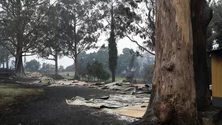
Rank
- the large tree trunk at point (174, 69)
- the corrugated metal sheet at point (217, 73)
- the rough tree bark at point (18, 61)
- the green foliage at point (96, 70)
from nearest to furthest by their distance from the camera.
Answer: the large tree trunk at point (174, 69) < the corrugated metal sheet at point (217, 73) < the rough tree bark at point (18, 61) < the green foliage at point (96, 70)

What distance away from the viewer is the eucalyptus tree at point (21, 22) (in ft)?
84.8

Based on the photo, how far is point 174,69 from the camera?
3.60 metres

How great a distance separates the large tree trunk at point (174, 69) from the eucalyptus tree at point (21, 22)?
24844 mm

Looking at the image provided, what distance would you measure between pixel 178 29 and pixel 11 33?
26.0m

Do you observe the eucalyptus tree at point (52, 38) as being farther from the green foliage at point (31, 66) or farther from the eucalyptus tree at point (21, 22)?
the green foliage at point (31, 66)

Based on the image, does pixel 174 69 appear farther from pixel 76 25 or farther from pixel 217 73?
pixel 76 25

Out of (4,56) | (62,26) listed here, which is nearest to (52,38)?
(62,26)

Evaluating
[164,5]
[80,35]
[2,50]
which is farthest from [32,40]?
[164,5]

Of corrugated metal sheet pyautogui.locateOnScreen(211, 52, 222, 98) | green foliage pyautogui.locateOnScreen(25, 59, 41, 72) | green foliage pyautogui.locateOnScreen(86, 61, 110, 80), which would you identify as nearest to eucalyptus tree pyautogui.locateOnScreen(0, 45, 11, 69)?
green foliage pyautogui.locateOnScreen(25, 59, 41, 72)

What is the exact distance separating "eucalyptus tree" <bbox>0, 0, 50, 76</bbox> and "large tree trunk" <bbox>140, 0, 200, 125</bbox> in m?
24.8

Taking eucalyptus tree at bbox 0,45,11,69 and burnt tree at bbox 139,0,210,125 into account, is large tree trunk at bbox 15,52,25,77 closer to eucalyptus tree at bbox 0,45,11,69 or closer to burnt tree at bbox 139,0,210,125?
eucalyptus tree at bbox 0,45,11,69

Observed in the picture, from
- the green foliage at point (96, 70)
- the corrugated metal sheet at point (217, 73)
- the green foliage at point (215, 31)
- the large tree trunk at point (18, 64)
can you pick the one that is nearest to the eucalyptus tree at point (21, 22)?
the large tree trunk at point (18, 64)

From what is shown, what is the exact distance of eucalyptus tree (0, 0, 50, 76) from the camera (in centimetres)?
2586

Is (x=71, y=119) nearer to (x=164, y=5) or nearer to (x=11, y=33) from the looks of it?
(x=164, y=5)
